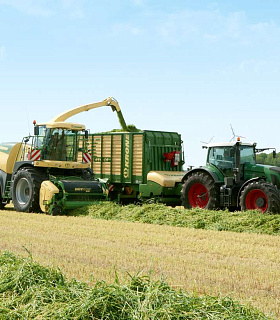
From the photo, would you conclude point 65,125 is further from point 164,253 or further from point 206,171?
point 164,253

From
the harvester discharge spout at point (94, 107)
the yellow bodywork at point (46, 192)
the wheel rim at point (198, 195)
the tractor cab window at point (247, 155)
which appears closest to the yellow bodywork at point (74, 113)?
the harvester discharge spout at point (94, 107)

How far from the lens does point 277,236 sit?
394 inches

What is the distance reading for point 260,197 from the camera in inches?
468

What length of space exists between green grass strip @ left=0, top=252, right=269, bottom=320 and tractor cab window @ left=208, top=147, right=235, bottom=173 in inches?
353

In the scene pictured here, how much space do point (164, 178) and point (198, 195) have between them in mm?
1676

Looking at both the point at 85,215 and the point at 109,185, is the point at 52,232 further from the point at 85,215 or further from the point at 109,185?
the point at 109,185

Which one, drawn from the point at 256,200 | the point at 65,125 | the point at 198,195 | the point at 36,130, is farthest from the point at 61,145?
the point at 256,200

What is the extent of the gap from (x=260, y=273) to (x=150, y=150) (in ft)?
31.2

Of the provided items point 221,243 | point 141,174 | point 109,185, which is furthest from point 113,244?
point 109,185

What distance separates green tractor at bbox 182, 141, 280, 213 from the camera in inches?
472

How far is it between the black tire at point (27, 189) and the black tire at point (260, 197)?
20.0ft

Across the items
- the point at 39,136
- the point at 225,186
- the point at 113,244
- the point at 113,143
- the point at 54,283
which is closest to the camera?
the point at 54,283

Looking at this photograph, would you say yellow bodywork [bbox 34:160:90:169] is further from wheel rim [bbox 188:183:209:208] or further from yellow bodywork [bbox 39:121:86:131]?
wheel rim [bbox 188:183:209:208]

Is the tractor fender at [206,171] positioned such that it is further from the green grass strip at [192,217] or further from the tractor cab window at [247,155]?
the green grass strip at [192,217]
